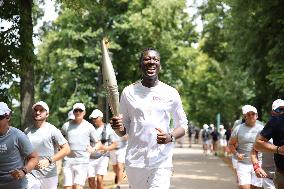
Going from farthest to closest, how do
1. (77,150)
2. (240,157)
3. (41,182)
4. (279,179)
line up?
(77,150) → (240,157) → (41,182) → (279,179)

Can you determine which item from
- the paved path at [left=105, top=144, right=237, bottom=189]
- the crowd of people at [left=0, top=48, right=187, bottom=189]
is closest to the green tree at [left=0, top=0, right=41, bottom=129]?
the paved path at [left=105, top=144, right=237, bottom=189]

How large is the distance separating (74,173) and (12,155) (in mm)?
5485

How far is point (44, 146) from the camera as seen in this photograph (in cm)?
862

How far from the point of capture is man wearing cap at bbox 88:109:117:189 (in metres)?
13.3

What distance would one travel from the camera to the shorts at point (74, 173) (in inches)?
452

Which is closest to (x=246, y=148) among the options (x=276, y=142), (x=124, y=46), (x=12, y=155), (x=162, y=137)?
(x=276, y=142)

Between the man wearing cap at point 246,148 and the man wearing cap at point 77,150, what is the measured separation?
2.82m

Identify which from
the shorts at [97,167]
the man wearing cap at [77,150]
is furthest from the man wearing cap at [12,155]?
the shorts at [97,167]

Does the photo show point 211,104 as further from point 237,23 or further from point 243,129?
point 243,129

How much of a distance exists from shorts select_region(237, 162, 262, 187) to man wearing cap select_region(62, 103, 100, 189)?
2935 mm

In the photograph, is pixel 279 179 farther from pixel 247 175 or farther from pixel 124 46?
pixel 124 46

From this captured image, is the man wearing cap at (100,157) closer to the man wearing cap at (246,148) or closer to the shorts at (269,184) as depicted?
the man wearing cap at (246,148)

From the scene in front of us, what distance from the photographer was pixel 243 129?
10.8 meters

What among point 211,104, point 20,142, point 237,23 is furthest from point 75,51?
point 211,104
